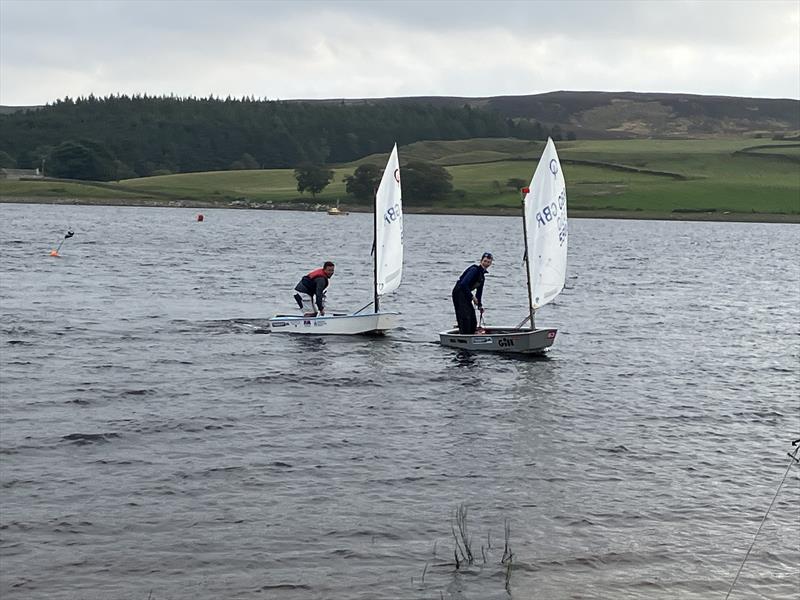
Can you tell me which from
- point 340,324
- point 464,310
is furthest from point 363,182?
point 464,310

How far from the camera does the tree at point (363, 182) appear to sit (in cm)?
17825

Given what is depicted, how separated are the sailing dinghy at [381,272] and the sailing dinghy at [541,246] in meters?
2.67

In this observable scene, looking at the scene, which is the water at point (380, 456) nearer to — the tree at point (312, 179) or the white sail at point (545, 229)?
the white sail at point (545, 229)

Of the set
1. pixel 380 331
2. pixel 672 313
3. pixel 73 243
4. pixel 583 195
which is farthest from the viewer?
pixel 583 195

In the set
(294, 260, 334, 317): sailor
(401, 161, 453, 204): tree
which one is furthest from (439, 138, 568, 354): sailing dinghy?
(401, 161, 453, 204): tree

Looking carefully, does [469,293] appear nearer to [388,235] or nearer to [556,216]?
[556,216]

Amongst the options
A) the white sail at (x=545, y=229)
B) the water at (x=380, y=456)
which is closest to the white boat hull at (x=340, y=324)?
the water at (x=380, y=456)

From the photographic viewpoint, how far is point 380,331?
3672 cm

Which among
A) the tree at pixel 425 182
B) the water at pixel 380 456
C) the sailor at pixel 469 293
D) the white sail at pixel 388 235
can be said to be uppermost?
the tree at pixel 425 182

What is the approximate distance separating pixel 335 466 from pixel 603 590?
6.66 m

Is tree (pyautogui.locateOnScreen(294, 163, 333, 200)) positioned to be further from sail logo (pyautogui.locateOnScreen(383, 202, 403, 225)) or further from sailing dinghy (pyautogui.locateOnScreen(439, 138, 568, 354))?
sailing dinghy (pyautogui.locateOnScreen(439, 138, 568, 354))

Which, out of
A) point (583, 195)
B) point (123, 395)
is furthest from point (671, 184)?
point (123, 395)

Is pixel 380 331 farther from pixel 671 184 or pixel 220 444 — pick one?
pixel 671 184

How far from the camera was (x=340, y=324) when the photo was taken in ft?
118
